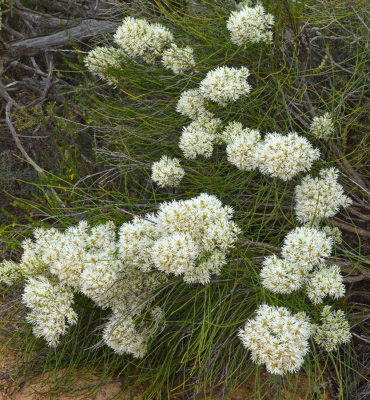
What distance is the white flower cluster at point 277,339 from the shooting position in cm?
165

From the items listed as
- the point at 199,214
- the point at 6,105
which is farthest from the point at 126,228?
the point at 6,105

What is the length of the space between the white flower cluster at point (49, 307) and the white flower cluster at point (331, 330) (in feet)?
3.24

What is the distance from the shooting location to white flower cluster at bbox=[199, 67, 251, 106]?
2.11 meters

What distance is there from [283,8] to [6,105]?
207cm

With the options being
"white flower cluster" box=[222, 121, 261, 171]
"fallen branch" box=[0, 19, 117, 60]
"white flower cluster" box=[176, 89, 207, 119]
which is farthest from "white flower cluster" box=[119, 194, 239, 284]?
"fallen branch" box=[0, 19, 117, 60]

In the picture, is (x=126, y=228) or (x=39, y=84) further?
(x=39, y=84)

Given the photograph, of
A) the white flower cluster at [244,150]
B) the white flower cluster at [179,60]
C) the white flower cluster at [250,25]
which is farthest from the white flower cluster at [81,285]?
the white flower cluster at [250,25]

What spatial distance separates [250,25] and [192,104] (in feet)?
1.46

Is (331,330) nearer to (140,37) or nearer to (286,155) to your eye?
(286,155)

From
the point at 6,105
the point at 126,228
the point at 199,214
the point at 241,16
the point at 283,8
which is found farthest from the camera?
the point at 6,105

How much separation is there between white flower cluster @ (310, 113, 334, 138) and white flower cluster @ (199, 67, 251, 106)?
0.35 m

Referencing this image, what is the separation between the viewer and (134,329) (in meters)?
2.02

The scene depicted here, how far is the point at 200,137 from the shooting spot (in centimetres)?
224

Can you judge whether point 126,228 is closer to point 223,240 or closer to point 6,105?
point 223,240
